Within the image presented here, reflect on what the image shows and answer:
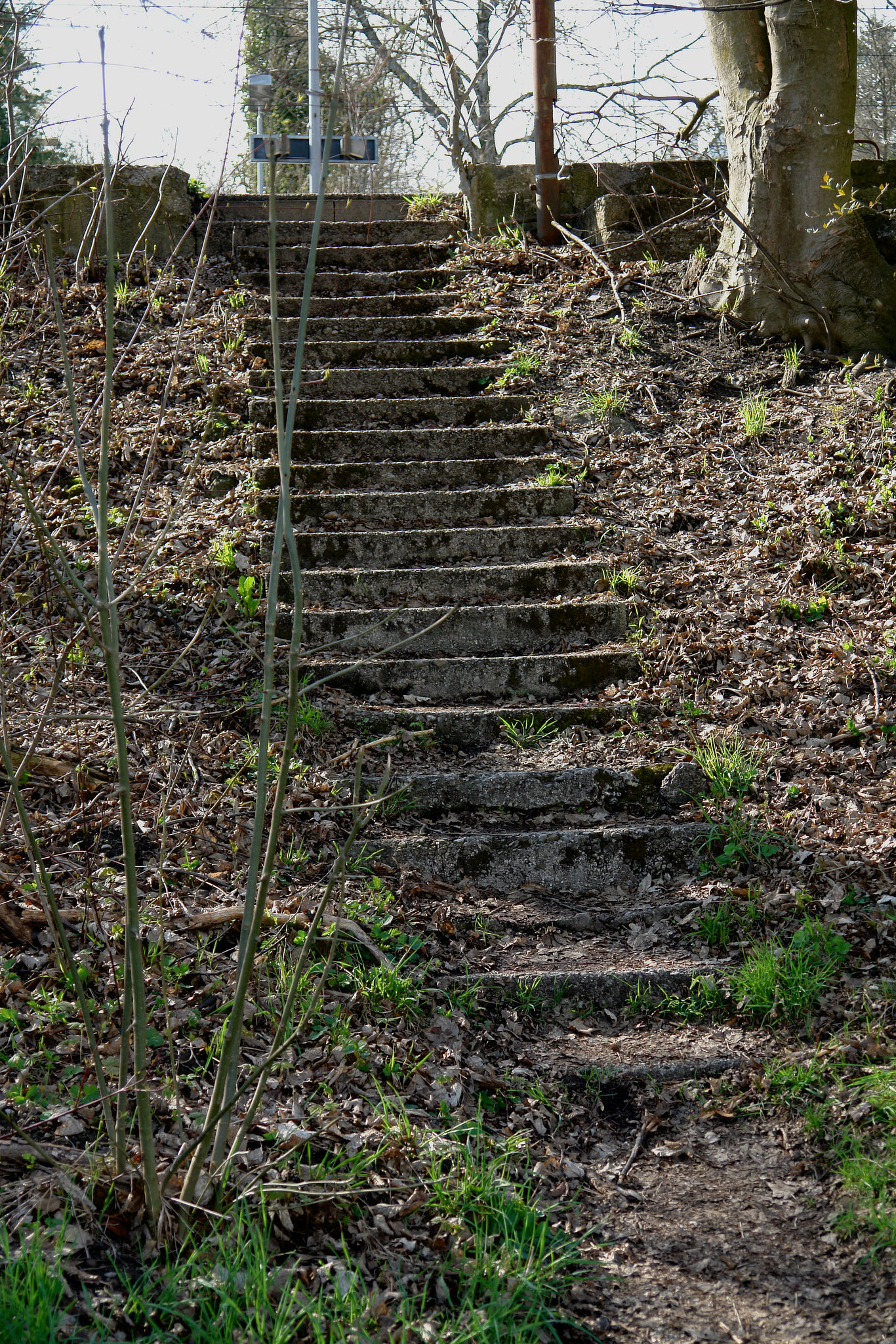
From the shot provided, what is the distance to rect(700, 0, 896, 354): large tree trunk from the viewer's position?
602 cm

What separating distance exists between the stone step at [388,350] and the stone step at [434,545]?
1986 millimetres

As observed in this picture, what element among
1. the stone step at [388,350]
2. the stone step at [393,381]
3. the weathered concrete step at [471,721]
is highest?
the stone step at [388,350]

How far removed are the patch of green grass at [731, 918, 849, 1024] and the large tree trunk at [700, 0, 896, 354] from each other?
15.3 ft

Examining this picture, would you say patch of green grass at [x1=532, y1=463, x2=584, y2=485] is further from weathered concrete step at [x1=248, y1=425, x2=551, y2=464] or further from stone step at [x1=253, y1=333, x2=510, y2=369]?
stone step at [x1=253, y1=333, x2=510, y2=369]

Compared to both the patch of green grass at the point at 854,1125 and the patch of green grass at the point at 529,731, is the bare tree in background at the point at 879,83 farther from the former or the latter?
the patch of green grass at the point at 854,1125

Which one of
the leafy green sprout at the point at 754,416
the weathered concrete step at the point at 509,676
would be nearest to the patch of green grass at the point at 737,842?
the weathered concrete step at the point at 509,676

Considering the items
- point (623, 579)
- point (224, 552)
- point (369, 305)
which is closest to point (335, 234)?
point (369, 305)

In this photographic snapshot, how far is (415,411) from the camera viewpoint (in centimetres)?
634

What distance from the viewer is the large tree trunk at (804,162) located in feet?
19.7

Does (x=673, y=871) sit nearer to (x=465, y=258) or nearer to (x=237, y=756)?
(x=237, y=756)

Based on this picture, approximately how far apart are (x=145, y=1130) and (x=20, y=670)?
2.65m

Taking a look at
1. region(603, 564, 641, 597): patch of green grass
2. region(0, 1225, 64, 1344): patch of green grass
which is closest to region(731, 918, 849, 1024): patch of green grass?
region(0, 1225, 64, 1344): patch of green grass

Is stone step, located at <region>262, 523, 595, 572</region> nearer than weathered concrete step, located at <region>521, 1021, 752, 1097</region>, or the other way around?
weathered concrete step, located at <region>521, 1021, 752, 1097</region>

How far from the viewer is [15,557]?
4.86 m
